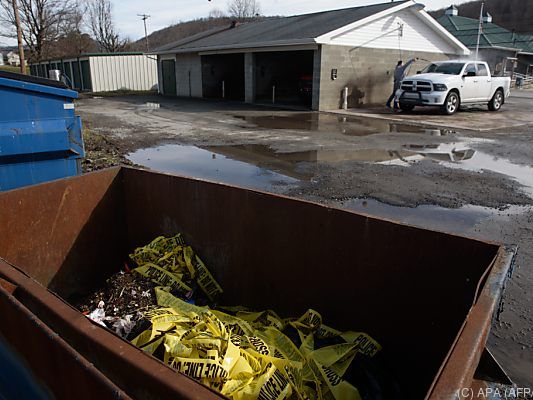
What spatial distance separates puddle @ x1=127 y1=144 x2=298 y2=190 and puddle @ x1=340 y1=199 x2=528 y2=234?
1881 millimetres

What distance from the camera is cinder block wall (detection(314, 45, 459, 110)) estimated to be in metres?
20.9

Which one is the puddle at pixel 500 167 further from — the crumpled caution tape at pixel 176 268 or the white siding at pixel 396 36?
the white siding at pixel 396 36

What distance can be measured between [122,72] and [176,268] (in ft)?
128

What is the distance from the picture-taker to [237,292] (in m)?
3.55

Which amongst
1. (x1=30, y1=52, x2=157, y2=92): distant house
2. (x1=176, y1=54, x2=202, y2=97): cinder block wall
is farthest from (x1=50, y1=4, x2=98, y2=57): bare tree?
(x1=176, y1=54, x2=202, y2=97): cinder block wall

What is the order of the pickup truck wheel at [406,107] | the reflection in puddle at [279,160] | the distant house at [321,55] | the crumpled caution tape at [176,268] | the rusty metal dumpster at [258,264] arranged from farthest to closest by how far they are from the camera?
the distant house at [321,55], the pickup truck wheel at [406,107], the reflection in puddle at [279,160], the crumpled caution tape at [176,268], the rusty metal dumpster at [258,264]

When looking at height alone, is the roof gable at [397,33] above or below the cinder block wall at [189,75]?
above

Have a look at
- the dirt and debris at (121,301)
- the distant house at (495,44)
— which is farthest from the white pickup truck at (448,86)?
the distant house at (495,44)

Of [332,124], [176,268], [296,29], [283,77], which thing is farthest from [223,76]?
[176,268]

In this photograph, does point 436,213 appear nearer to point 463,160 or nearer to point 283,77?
point 463,160

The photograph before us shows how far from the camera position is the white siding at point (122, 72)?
3753cm

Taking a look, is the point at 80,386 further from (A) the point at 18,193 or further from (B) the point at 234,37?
(B) the point at 234,37

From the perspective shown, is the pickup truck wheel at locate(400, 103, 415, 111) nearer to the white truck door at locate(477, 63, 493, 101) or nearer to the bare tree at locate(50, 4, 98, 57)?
the white truck door at locate(477, 63, 493, 101)

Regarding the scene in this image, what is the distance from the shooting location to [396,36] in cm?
2334
